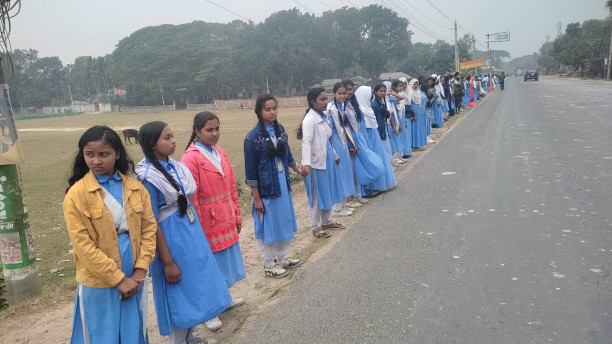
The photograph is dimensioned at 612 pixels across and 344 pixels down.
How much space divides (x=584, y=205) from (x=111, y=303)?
4.81m

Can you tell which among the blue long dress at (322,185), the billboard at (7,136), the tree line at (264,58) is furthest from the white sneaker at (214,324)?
the tree line at (264,58)

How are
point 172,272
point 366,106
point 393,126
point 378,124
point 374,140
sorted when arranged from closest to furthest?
point 172,272, point 366,106, point 374,140, point 378,124, point 393,126

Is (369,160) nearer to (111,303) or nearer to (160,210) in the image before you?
(160,210)

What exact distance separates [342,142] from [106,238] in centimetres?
358

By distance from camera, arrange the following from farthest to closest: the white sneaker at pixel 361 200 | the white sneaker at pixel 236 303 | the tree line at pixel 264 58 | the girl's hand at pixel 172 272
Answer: the tree line at pixel 264 58 < the white sneaker at pixel 361 200 < the white sneaker at pixel 236 303 < the girl's hand at pixel 172 272

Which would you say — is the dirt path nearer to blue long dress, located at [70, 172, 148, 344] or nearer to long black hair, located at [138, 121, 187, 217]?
blue long dress, located at [70, 172, 148, 344]

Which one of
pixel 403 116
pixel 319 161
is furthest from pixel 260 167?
pixel 403 116

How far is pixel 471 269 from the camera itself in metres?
3.47

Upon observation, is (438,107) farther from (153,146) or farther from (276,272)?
(153,146)

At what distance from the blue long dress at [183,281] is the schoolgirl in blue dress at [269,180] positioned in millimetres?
1079

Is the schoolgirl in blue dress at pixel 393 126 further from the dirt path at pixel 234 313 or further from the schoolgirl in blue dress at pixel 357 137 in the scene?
the dirt path at pixel 234 313

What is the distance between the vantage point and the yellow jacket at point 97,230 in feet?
7.07

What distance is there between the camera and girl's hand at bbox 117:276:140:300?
225cm

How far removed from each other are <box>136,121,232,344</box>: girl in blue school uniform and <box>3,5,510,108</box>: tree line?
153 feet
